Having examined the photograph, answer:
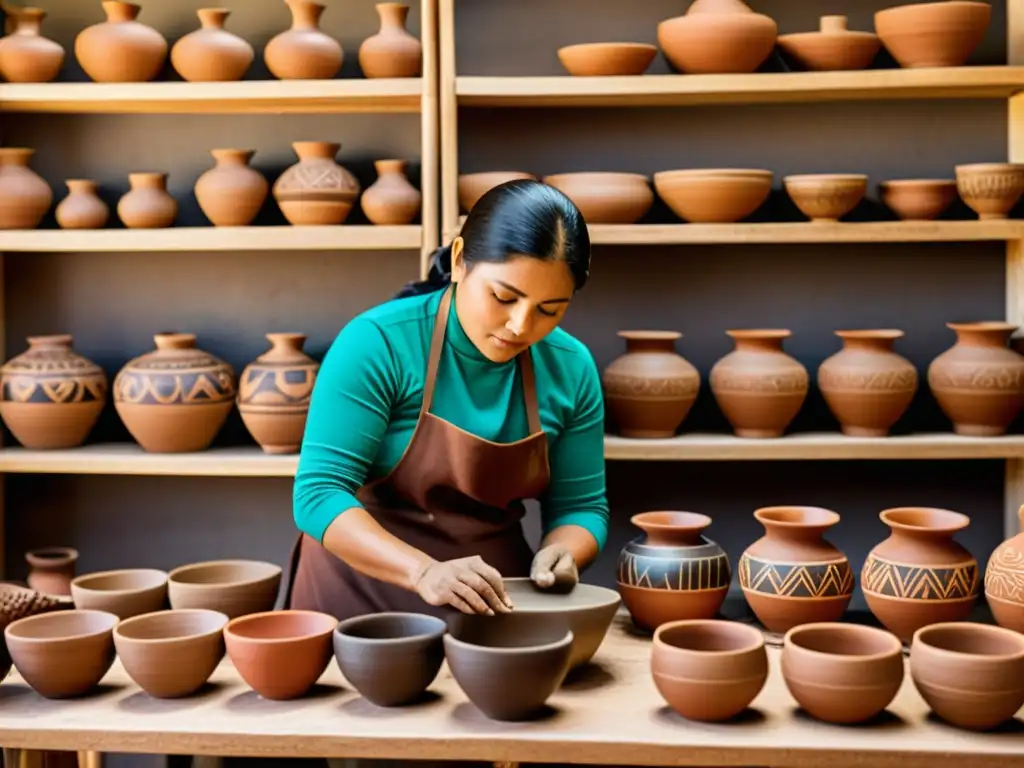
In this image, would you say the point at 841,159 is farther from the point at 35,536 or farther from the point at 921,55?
the point at 35,536

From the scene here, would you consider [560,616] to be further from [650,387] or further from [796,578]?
[650,387]

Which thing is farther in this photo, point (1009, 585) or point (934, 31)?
point (934, 31)

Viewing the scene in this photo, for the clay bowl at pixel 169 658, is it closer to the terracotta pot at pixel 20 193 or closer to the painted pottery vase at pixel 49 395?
the painted pottery vase at pixel 49 395

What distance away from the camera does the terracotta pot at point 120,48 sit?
3.15 m

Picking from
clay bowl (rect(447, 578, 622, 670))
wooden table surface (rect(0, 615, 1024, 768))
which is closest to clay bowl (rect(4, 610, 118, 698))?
wooden table surface (rect(0, 615, 1024, 768))

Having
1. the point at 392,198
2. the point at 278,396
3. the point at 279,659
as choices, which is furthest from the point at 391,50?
the point at 279,659

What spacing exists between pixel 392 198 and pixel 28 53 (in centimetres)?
106

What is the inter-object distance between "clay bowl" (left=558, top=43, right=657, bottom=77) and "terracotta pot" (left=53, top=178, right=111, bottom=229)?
1.36m

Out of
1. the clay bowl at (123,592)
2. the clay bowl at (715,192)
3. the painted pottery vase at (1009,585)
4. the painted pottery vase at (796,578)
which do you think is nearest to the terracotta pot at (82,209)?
the clay bowl at (123,592)

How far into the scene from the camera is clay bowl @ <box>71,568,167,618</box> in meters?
Answer: 2.05

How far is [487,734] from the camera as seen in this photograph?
1622 millimetres

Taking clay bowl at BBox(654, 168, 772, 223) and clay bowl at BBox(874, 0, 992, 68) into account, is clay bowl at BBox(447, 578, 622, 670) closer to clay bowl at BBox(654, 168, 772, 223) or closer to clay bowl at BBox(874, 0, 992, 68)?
clay bowl at BBox(654, 168, 772, 223)

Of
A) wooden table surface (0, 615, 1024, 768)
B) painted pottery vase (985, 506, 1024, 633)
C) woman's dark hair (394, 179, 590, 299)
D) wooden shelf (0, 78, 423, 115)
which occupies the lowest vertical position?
wooden table surface (0, 615, 1024, 768)

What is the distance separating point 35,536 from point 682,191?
221 cm
